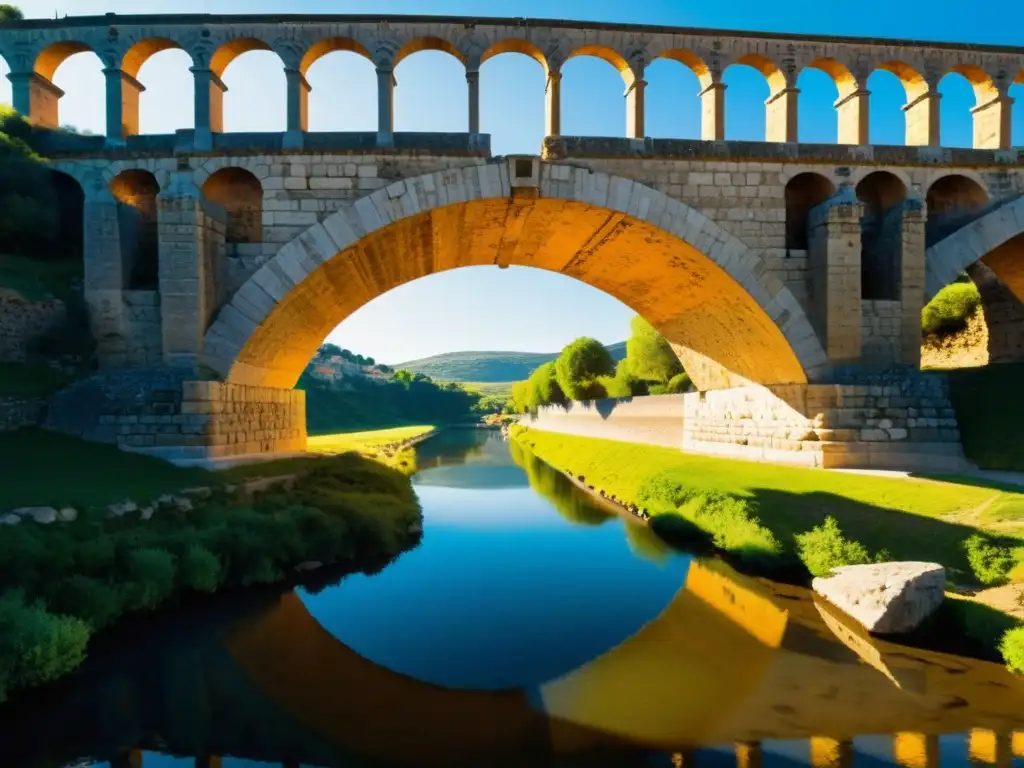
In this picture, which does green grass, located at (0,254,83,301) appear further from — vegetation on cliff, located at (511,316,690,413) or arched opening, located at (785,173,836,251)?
vegetation on cliff, located at (511,316,690,413)

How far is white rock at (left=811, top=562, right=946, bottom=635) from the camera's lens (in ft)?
23.2

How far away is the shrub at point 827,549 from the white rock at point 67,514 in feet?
36.0

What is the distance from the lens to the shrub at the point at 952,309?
2277 cm

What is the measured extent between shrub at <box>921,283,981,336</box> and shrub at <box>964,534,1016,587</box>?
18.2 meters

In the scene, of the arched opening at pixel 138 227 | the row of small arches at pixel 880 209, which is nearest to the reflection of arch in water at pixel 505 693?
the arched opening at pixel 138 227

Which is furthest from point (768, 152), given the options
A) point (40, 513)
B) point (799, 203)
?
point (40, 513)

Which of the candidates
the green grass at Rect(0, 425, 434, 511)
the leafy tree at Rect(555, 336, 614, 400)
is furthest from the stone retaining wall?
the leafy tree at Rect(555, 336, 614, 400)

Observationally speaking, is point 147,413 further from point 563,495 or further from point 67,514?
point 563,495

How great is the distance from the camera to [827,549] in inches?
357

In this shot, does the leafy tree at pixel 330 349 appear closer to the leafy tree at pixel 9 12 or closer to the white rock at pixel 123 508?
the leafy tree at pixel 9 12

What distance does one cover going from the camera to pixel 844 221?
1295 centimetres

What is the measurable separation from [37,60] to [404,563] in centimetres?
1455

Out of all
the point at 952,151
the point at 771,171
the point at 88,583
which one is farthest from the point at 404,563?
the point at 952,151

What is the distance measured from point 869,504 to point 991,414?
5786 millimetres
